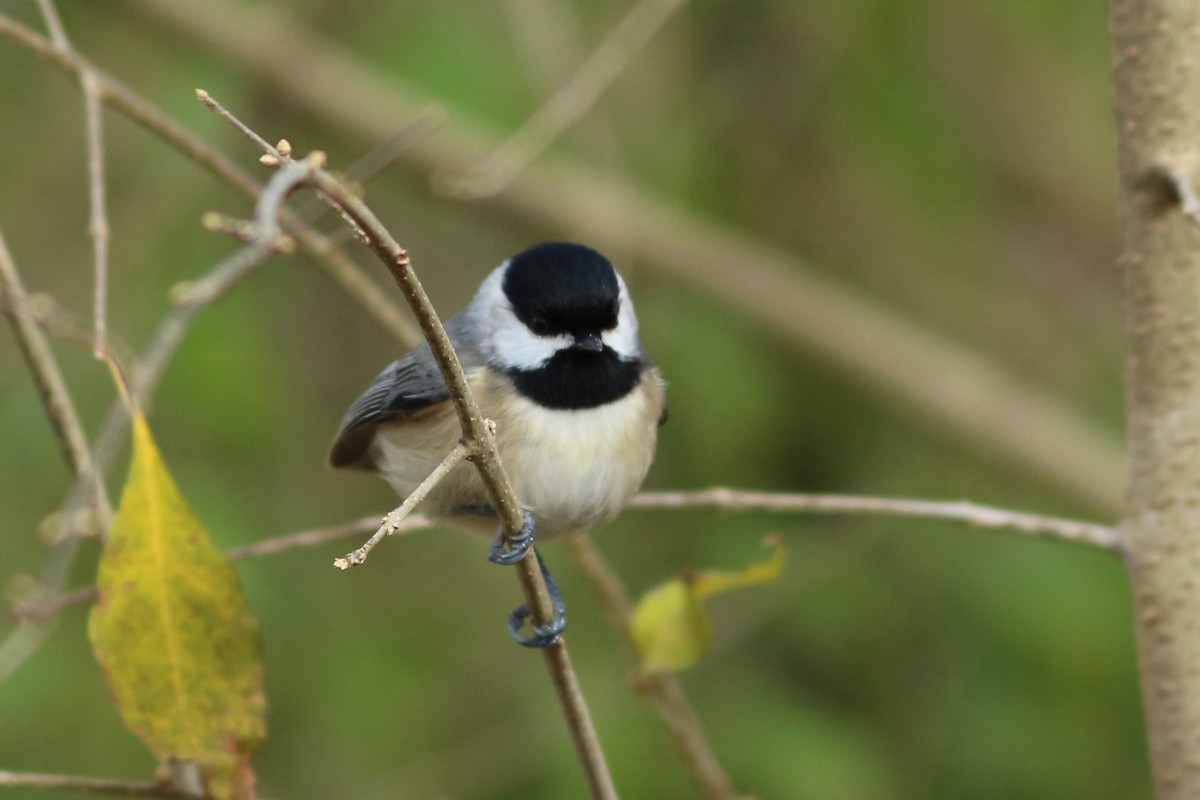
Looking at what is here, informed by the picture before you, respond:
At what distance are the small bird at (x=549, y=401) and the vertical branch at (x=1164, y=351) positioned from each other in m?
0.77

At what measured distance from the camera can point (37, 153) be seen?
145 inches

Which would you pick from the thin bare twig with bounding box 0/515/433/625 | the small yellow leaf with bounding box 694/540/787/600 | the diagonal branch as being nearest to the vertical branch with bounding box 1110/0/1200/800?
the small yellow leaf with bounding box 694/540/787/600

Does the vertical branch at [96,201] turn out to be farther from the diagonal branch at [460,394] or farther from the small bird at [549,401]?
the small bird at [549,401]

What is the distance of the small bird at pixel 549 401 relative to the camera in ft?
6.61

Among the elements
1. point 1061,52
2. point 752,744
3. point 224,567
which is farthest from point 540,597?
point 1061,52

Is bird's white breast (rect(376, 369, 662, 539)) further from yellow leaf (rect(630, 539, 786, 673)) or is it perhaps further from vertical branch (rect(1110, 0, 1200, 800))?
vertical branch (rect(1110, 0, 1200, 800))

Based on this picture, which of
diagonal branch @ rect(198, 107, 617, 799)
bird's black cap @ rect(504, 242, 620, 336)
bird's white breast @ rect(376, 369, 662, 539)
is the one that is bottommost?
diagonal branch @ rect(198, 107, 617, 799)

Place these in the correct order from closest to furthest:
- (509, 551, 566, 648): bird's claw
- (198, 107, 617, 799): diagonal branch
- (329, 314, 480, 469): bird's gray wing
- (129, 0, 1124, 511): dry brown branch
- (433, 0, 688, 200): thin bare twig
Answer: (198, 107, 617, 799): diagonal branch, (509, 551, 566, 648): bird's claw, (329, 314, 480, 469): bird's gray wing, (433, 0, 688, 200): thin bare twig, (129, 0, 1124, 511): dry brown branch

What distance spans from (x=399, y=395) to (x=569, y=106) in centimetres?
75

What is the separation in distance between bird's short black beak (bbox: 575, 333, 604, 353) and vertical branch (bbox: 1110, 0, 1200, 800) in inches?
30.3

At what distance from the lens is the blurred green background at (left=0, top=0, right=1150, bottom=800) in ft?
10.2

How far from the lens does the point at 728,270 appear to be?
3439mm

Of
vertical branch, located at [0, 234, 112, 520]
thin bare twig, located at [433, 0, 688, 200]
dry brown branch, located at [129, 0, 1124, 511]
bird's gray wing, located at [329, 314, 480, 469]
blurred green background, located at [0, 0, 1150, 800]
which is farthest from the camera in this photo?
Result: dry brown branch, located at [129, 0, 1124, 511]

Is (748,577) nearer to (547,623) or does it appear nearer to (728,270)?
(547,623)
